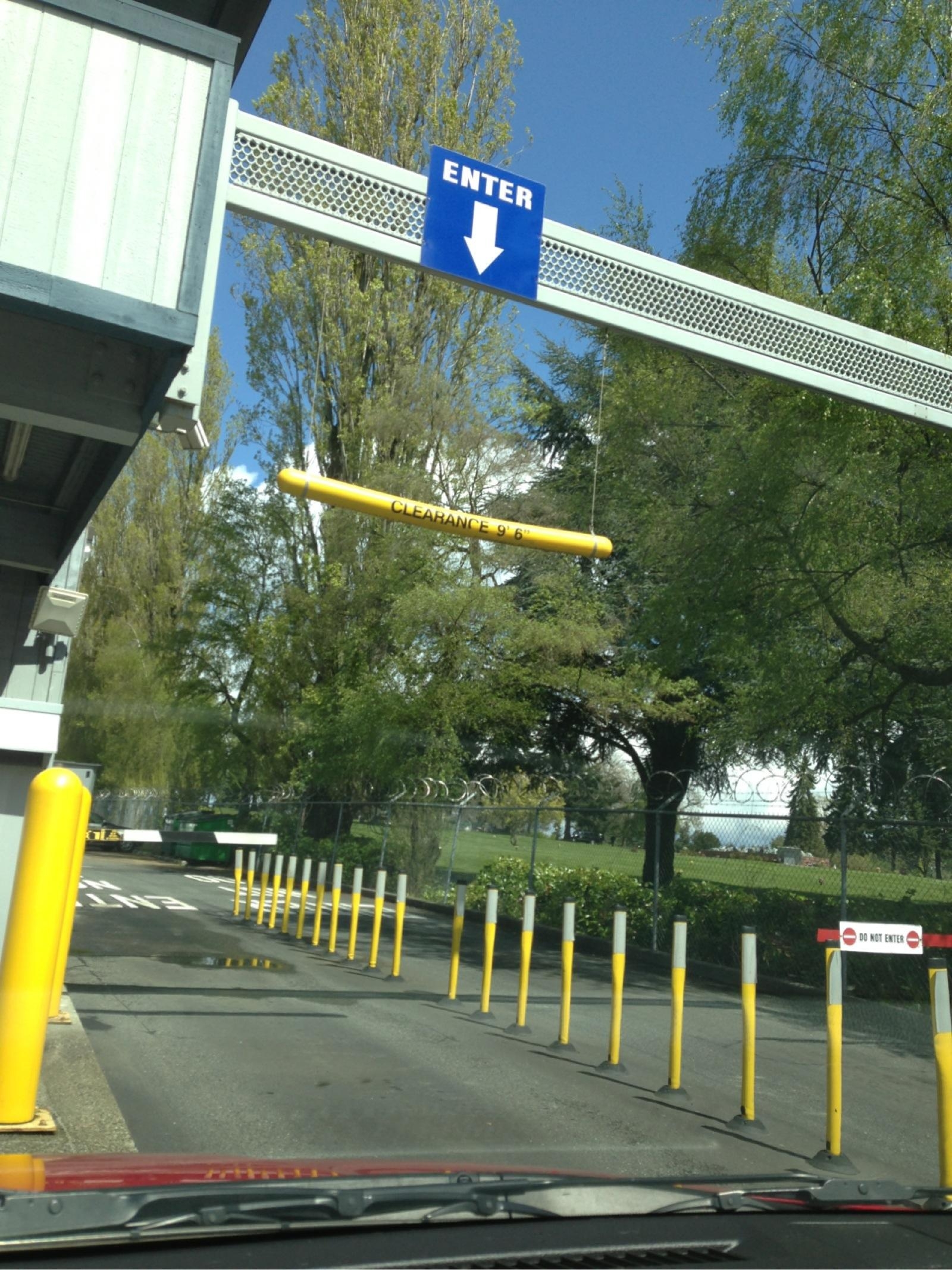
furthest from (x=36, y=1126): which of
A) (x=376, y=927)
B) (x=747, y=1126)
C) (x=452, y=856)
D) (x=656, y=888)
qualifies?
(x=452, y=856)

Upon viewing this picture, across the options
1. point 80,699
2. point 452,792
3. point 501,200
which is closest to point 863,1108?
point 501,200

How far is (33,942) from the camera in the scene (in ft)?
18.7

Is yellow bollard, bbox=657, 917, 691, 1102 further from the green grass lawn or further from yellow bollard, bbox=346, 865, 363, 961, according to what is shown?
the green grass lawn

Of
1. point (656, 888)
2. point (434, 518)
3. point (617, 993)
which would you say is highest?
point (434, 518)

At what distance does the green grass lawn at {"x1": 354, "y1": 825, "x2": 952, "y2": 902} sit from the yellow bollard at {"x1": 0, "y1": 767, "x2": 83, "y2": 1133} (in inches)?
471

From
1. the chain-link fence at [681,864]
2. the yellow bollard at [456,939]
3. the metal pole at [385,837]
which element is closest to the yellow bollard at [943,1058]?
the yellow bollard at [456,939]

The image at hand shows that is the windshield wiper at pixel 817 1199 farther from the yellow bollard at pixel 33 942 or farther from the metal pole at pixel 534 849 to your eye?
the metal pole at pixel 534 849

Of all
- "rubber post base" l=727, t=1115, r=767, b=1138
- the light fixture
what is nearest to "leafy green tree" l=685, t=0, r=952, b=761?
"rubber post base" l=727, t=1115, r=767, b=1138

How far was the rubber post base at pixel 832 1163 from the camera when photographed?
20.7 ft

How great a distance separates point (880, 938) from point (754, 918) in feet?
26.9

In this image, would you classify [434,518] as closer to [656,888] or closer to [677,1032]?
[677,1032]

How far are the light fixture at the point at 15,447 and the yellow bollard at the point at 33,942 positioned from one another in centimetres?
205

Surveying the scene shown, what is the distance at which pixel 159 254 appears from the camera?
210 inches

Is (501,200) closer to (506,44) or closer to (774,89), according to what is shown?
(774,89)
